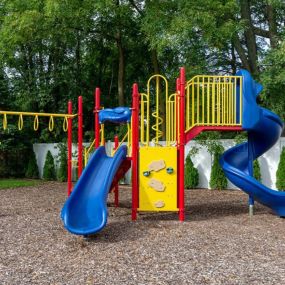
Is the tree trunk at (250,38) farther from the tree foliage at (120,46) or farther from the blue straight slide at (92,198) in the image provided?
the blue straight slide at (92,198)

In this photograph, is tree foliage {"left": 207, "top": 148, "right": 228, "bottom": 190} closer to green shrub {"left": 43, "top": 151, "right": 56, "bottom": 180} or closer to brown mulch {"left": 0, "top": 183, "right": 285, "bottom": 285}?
brown mulch {"left": 0, "top": 183, "right": 285, "bottom": 285}

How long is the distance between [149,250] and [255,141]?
4078mm

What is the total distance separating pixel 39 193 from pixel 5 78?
797 cm

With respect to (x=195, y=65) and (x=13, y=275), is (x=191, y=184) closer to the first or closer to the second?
(x=195, y=65)

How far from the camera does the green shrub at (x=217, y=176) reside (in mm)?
13672

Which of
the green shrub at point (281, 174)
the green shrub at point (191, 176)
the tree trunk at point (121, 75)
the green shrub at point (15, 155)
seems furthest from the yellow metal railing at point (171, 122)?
the green shrub at point (15, 155)

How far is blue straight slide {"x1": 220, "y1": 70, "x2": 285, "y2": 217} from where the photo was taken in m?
7.92

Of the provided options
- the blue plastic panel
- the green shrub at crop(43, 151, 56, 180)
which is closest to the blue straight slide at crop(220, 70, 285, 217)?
the blue plastic panel

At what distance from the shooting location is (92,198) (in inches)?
268

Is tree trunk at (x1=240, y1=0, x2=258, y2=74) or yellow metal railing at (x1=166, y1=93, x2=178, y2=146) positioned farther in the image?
tree trunk at (x1=240, y1=0, x2=258, y2=74)

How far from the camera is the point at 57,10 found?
11883 mm

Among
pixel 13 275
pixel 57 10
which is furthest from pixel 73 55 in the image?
pixel 13 275

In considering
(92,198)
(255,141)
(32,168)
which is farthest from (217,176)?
(32,168)

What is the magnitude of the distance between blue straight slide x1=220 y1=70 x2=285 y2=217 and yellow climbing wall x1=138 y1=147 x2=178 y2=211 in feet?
3.90
